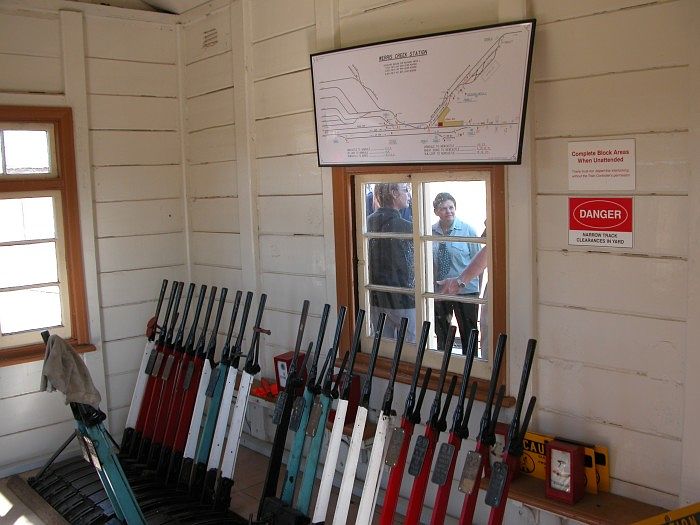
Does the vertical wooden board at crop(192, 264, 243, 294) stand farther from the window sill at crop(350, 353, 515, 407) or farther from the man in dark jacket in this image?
the man in dark jacket

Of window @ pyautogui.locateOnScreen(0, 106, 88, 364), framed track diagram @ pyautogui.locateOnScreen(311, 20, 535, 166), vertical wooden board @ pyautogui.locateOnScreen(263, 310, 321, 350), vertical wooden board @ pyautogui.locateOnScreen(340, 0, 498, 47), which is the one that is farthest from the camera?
window @ pyautogui.locateOnScreen(0, 106, 88, 364)

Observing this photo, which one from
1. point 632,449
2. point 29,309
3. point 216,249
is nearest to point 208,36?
point 216,249

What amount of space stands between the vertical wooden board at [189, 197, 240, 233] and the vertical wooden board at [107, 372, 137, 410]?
1.10 meters

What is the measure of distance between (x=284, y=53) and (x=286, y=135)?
0.46 meters

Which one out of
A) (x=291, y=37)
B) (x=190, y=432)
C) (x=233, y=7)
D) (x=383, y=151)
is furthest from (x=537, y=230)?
(x=233, y=7)

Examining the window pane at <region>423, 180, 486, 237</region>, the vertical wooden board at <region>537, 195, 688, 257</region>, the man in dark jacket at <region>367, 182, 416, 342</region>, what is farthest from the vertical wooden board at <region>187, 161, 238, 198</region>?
the vertical wooden board at <region>537, 195, 688, 257</region>

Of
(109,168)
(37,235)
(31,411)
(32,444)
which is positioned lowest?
(32,444)

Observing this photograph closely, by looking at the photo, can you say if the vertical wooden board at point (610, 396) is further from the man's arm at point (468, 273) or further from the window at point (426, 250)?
the man's arm at point (468, 273)

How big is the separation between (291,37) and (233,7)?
2.04 feet

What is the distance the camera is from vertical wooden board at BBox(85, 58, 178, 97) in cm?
456

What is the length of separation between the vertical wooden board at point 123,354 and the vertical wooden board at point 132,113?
4.67ft

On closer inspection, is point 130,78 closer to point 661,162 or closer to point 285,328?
point 285,328

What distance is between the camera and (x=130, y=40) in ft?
15.4

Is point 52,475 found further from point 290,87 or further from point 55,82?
point 290,87
